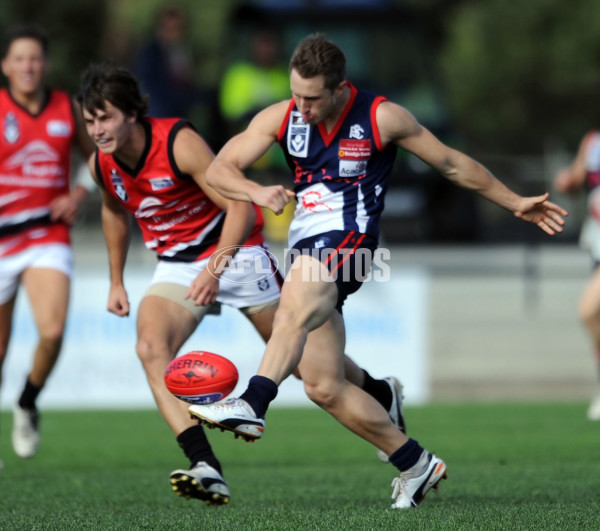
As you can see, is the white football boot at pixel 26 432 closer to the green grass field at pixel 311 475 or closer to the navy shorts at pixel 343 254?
the green grass field at pixel 311 475

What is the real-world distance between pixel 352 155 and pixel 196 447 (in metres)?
1.62

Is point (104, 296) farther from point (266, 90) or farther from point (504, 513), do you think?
point (504, 513)

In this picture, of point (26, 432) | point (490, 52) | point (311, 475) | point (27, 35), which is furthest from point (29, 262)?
point (490, 52)

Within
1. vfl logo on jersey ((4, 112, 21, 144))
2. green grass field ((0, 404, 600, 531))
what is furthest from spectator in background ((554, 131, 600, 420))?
vfl logo on jersey ((4, 112, 21, 144))

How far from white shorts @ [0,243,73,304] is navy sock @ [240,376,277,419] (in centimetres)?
303

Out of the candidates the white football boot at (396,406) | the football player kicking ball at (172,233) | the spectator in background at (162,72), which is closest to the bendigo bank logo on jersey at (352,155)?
the football player kicking ball at (172,233)

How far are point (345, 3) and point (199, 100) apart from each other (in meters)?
2.58

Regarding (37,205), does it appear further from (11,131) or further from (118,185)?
(118,185)

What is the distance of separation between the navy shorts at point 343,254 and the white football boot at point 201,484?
3.28ft

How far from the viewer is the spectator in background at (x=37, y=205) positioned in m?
8.17

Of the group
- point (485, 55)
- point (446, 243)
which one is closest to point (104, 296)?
point (446, 243)

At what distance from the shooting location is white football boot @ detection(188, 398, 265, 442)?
534cm

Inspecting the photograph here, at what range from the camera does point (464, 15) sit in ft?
111

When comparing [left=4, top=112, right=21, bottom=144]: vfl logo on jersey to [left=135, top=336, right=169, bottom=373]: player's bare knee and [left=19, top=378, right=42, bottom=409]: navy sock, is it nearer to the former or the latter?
[left=19, top=378, right=42, bottom=409]: navy sock
